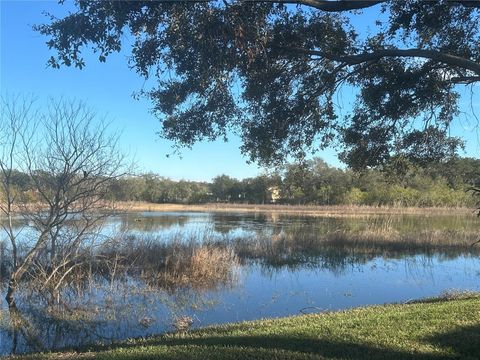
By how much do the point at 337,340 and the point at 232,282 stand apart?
1084 centimetres

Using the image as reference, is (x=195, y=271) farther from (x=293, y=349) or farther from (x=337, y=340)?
(x=293, y=349)

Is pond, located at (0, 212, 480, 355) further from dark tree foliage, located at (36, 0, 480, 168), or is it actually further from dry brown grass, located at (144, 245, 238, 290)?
dark tree foliage, located at (36, 0, 480, 168)

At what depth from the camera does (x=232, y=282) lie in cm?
1758

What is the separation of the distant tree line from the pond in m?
2.70

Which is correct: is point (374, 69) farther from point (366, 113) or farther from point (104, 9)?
point (104, 9)

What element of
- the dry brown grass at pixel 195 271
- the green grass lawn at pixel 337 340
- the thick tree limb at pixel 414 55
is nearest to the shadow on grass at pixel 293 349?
the green grass lawn at pixel 337 340

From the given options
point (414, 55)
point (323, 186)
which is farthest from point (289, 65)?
point (323, 186)

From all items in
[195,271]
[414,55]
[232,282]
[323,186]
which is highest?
[414,55]

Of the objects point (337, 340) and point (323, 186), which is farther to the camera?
point (323, 186)

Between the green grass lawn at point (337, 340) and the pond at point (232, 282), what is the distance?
3520mm

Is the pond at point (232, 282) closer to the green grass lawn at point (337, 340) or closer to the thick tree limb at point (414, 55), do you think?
the green grass lawn at point (337, 340)

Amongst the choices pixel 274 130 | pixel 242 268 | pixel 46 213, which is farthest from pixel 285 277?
pixel 274 130

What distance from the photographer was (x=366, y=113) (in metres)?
9.19

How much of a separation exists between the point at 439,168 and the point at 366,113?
2149 mm
